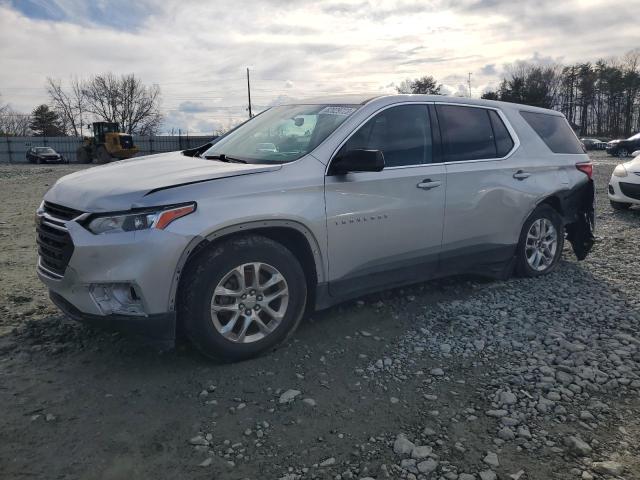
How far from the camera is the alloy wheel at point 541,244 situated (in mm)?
5426

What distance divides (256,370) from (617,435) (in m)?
2.10

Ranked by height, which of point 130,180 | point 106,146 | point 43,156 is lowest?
point 130,180

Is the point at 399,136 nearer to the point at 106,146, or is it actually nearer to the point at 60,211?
the point at 60,211

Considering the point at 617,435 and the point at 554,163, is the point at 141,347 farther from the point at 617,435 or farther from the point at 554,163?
the point at 554,163

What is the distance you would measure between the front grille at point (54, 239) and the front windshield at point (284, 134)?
128cm

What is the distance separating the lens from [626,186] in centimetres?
966

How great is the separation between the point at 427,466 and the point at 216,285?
5.33ft

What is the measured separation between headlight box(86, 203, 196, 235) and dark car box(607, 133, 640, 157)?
31.3 meters

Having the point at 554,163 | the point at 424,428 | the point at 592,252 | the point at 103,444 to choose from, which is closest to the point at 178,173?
the point at 103,444

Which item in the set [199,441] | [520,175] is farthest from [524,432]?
[520,175]

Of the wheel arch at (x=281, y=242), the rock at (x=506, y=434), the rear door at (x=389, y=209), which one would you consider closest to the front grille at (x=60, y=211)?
the wheel arch at (x=281, y=242)

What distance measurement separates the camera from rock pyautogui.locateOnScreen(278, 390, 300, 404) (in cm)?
312

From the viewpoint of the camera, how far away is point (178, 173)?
355 cm

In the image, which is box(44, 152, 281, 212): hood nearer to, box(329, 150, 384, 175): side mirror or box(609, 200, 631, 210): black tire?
box(329, 150, 384, 175): side mirror
